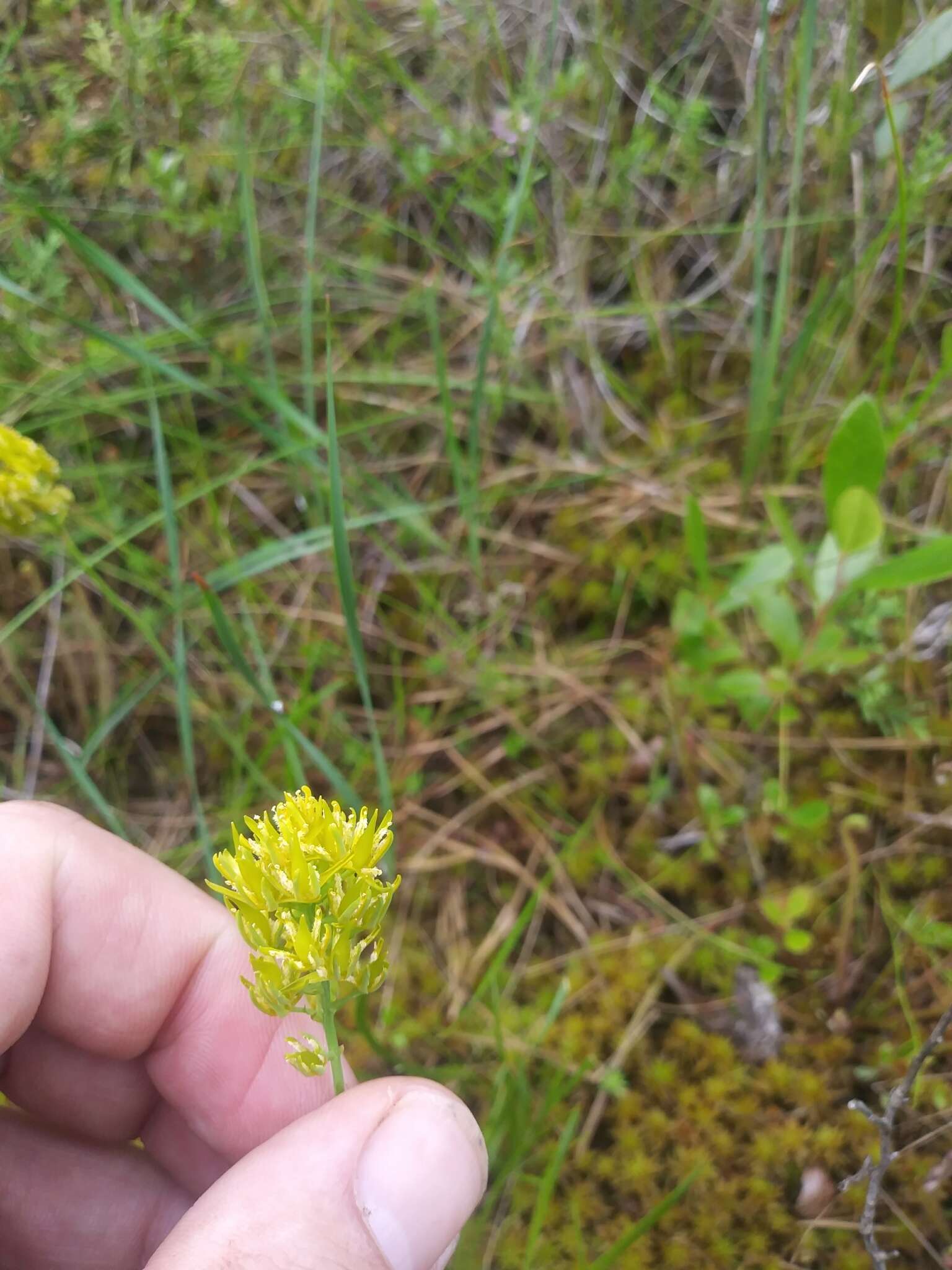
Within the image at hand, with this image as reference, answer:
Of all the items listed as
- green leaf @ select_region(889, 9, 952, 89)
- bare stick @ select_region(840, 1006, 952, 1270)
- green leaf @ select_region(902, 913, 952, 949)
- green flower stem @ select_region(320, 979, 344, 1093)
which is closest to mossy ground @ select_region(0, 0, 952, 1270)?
green leaf @ select_region(902, 913, 952, 949)

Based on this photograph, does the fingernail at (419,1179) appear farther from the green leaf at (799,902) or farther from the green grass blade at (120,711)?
the green grass blade at (120,711)

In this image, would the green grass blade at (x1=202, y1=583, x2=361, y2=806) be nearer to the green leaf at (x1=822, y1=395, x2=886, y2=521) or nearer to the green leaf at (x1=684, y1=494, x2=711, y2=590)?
the green leaf at (x1=684, y1=494, x2=711, y2=590)

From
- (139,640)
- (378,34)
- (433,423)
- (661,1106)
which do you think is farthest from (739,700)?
(378,34)

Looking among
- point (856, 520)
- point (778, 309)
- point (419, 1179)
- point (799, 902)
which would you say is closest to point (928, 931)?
point (799, 902)

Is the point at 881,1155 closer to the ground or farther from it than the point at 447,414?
closer to the ground

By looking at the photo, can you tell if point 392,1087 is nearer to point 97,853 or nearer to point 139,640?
point 97,853

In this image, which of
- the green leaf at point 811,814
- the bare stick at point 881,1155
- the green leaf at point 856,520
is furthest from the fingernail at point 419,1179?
the green leaf at point 856,520

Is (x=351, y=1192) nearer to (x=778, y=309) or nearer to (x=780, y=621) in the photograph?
(x=780, y=621)
